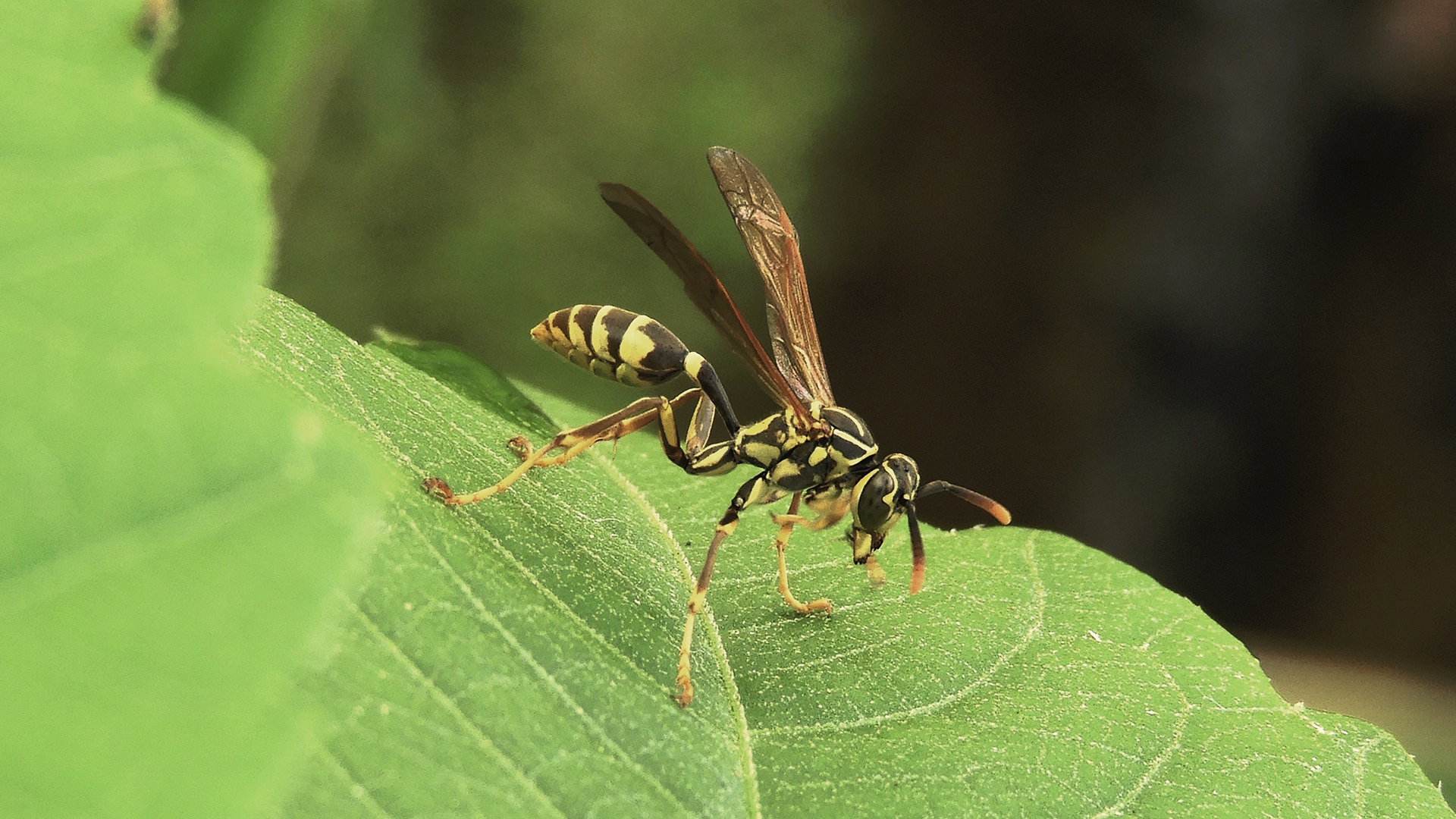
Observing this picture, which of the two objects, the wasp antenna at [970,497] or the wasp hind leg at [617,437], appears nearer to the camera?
the wasp hind leg at [617,437]

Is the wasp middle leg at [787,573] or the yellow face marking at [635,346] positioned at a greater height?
the yellow face marking at [635,346]

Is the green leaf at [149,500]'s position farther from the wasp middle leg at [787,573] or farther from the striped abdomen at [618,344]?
the striped abdomen at [618,344]

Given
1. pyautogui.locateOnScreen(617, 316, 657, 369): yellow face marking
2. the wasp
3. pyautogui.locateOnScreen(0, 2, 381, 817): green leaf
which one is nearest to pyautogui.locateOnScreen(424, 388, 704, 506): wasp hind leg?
the wasp

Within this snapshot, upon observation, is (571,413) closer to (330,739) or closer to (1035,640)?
(1035,640)

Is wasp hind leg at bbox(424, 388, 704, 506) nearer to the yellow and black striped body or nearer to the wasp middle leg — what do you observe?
the yellow and black striped body

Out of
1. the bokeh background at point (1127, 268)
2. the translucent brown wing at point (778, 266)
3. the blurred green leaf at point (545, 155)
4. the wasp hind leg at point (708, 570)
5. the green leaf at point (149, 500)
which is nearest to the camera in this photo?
the green leaf at point (149, 500)

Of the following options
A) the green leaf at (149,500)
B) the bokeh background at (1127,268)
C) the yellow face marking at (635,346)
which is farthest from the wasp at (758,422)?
the bokeh background at (1127,268)
